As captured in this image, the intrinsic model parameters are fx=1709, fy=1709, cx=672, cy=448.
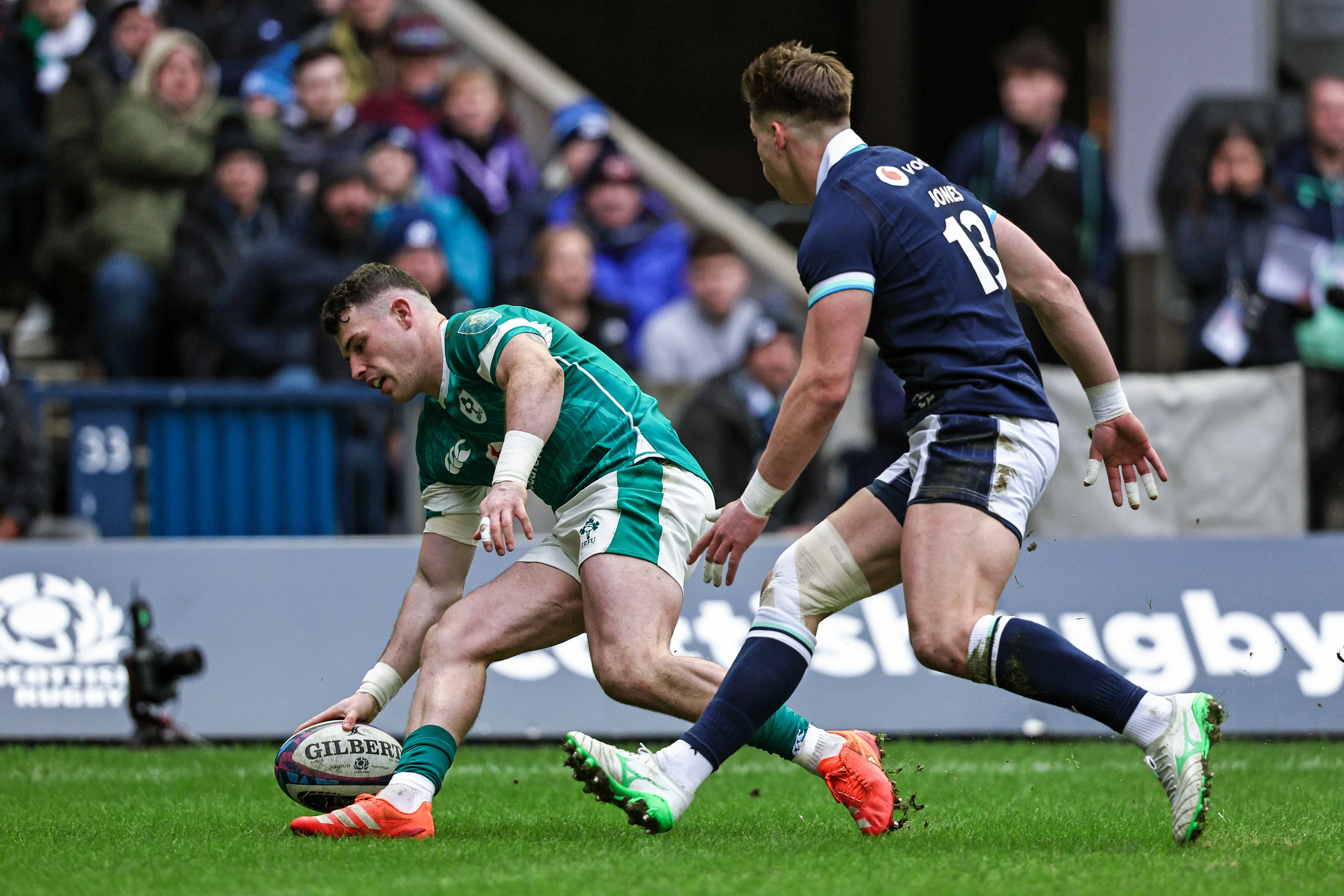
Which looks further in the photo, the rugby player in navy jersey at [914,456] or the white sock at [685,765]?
the white sock at [685,765]

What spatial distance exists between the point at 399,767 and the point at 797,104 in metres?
2.35

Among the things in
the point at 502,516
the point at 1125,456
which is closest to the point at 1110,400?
the point at 1125,456

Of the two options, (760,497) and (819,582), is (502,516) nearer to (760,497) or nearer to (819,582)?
(760,497)

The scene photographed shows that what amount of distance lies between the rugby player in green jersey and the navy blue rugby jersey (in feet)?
3.05

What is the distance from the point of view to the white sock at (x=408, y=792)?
5180 mm

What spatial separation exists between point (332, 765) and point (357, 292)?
154cm

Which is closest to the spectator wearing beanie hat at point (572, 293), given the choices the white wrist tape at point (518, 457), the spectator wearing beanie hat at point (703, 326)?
the spectator wearing beanie hat at point (703, 326)

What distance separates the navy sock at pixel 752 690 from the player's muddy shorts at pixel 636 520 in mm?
420

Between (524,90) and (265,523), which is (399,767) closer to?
(265,523)

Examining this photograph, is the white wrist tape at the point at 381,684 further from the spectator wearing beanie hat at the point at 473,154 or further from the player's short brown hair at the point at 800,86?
the spectator wearing beanie hat at the point at 473,154

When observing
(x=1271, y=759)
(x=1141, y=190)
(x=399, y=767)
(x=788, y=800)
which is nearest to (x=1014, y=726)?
(x=1271, y=759)

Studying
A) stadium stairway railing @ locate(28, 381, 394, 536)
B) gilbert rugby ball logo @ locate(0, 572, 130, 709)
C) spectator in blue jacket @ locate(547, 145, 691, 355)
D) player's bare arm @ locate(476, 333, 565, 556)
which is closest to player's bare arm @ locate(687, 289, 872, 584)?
player's bare arm @ locate(476, 333, 565, 556)

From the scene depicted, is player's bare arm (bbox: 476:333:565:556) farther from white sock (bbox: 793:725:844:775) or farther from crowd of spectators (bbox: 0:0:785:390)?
crowd of spectators (bbox: 0:0:785:390)

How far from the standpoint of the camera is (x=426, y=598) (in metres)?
5.75
